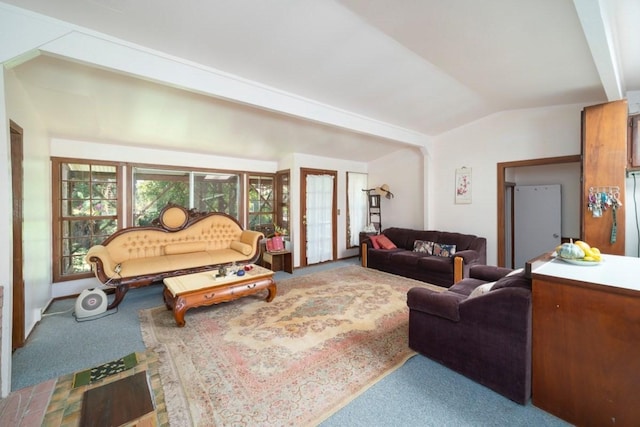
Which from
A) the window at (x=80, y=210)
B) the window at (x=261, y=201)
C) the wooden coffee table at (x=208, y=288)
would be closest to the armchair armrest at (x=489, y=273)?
the wooden coffee table at (x=208, y=288)

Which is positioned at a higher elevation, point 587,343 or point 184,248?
point 184,248

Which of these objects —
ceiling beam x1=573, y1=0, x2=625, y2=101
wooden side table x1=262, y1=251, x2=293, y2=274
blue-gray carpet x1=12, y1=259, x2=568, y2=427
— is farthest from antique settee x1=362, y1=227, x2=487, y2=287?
ceiling beam x1=573, y1=0, x2=625, y2=101

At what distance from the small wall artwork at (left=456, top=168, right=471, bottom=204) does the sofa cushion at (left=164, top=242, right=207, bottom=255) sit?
15.6ft

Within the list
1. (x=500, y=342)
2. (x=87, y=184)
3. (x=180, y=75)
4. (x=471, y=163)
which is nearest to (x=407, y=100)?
(x=471, y=163)

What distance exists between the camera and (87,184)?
13.0 feet

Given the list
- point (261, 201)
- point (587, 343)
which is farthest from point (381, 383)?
point (261, 201)

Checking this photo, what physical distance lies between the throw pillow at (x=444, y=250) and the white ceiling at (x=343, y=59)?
2.24 m

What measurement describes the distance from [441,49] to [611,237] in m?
2.87

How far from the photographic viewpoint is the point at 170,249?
4.28m

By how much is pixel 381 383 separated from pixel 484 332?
32.2 inches

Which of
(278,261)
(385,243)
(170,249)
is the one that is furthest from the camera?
(385,243)

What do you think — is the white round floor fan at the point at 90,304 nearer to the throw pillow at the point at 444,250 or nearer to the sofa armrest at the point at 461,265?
the sofa armrest at the point at 461,265

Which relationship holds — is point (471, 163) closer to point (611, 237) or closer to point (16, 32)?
point (611, 237)

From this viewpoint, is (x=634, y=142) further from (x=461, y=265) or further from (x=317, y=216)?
(x=317, y=216)
